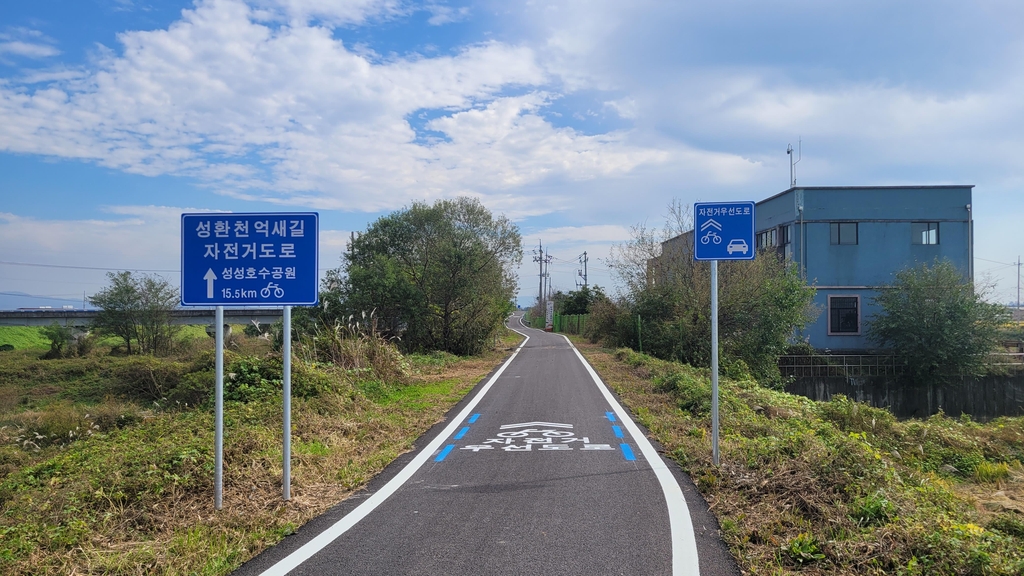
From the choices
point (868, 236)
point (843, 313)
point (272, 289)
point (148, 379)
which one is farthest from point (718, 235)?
point (868, 236)

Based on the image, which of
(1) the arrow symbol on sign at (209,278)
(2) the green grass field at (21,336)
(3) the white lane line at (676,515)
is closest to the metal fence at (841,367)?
(3) the white lane line at (676,515)

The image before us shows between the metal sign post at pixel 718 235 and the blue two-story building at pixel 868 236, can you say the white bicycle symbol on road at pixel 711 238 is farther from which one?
the blue two-story building at pixel 868 236

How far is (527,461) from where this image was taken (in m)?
8.00

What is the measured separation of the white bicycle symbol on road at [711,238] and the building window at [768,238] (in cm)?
3239

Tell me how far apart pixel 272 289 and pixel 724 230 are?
4.87 m

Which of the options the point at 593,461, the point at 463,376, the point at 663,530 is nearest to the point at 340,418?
the point at 593,461

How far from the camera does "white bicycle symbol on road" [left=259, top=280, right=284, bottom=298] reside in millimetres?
6035

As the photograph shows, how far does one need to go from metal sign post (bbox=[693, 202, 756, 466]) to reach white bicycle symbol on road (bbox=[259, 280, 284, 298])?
4.42 metres

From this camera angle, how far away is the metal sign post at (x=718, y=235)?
7320mm

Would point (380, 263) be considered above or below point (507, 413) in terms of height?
above

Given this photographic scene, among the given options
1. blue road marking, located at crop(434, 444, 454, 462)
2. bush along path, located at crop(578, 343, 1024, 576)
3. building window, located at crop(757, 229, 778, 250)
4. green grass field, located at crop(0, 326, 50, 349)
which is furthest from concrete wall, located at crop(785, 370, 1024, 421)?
green grass field, located at crop(0, 326, 50, 349)

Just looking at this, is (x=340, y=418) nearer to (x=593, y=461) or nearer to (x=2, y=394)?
(x=593, y=461)

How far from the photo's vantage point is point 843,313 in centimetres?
3544

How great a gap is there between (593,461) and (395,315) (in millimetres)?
23042
